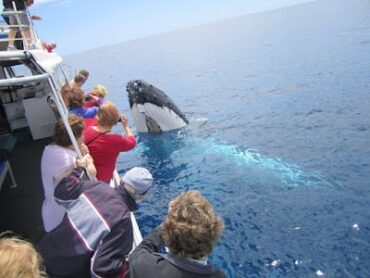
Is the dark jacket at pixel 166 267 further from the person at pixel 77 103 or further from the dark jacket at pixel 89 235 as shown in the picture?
the person at pixel 77 103

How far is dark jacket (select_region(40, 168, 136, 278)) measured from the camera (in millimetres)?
3799

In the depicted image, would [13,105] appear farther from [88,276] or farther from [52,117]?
[88,276]

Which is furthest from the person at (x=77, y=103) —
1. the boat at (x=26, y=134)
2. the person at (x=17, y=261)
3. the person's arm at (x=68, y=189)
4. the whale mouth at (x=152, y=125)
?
the whale mouth at (x=152, y=125)

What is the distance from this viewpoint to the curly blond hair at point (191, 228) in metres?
3.16

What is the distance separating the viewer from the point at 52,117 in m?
8.82

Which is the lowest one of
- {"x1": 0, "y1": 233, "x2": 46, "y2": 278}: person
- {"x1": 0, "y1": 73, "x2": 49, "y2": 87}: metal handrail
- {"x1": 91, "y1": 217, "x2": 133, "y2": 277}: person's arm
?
{"x1": 91, "y1": 217, "x2": 133, "y2": 277}: person's arm

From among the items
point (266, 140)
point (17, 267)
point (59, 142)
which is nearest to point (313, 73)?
→ point (266, 140)

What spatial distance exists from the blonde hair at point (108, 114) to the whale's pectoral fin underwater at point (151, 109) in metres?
10.8

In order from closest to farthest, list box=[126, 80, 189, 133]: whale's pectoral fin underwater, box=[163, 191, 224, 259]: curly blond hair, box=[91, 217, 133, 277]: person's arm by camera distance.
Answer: box=[163, 191, 224, 259]: curly blond hair, box=[91, 217, 133, 277]: person's arm, box=[126, 80, 189, 133]: whale's pectoral fin underwater

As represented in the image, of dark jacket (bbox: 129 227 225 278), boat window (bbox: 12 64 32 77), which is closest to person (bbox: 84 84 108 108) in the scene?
boat window (bbox: 12 64 32 77)

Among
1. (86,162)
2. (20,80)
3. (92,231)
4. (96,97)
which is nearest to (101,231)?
(92,231)

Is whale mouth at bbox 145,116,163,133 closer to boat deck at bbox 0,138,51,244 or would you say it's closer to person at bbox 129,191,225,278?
boat deck at bbox 0,138,51,244

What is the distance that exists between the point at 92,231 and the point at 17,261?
53.3 inches

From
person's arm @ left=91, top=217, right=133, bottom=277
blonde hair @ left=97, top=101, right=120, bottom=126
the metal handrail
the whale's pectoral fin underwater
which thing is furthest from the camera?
the whale's pectoral fin underwater
